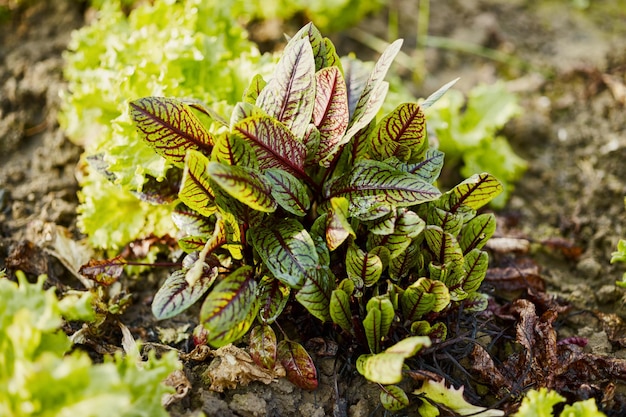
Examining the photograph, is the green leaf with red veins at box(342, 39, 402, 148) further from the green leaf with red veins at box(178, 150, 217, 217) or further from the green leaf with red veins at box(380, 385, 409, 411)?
the green leaf with red veins at box(380, 385, 409, 411)

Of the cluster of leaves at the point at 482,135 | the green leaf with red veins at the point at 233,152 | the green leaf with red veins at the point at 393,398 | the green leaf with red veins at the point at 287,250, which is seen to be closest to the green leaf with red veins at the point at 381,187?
the green leaf with red veins at the point at 287,250

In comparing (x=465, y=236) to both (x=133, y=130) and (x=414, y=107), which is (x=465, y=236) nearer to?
(x=414, y=107)

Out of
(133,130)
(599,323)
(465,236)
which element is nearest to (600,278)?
(599,323)

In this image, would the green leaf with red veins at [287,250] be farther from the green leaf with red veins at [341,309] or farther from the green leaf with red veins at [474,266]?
the green leaf with red veins at [474,266]

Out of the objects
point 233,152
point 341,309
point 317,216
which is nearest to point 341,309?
point 341,309

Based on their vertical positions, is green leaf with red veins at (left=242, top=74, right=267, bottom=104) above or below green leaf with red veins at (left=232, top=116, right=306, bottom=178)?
above

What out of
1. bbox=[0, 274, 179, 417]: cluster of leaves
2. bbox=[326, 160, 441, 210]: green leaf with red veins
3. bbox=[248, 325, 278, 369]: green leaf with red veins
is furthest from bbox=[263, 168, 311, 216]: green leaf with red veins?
bbox=[0, 274, 179, 417]: cluster of leaves

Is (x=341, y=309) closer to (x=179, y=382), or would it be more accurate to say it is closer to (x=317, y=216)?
(x=317, y=216)

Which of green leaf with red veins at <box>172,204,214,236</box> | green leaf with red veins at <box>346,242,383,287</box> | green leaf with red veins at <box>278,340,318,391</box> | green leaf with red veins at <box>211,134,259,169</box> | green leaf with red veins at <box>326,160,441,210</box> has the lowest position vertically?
green leaf with red veins at <box>278,340,318,391</box>
